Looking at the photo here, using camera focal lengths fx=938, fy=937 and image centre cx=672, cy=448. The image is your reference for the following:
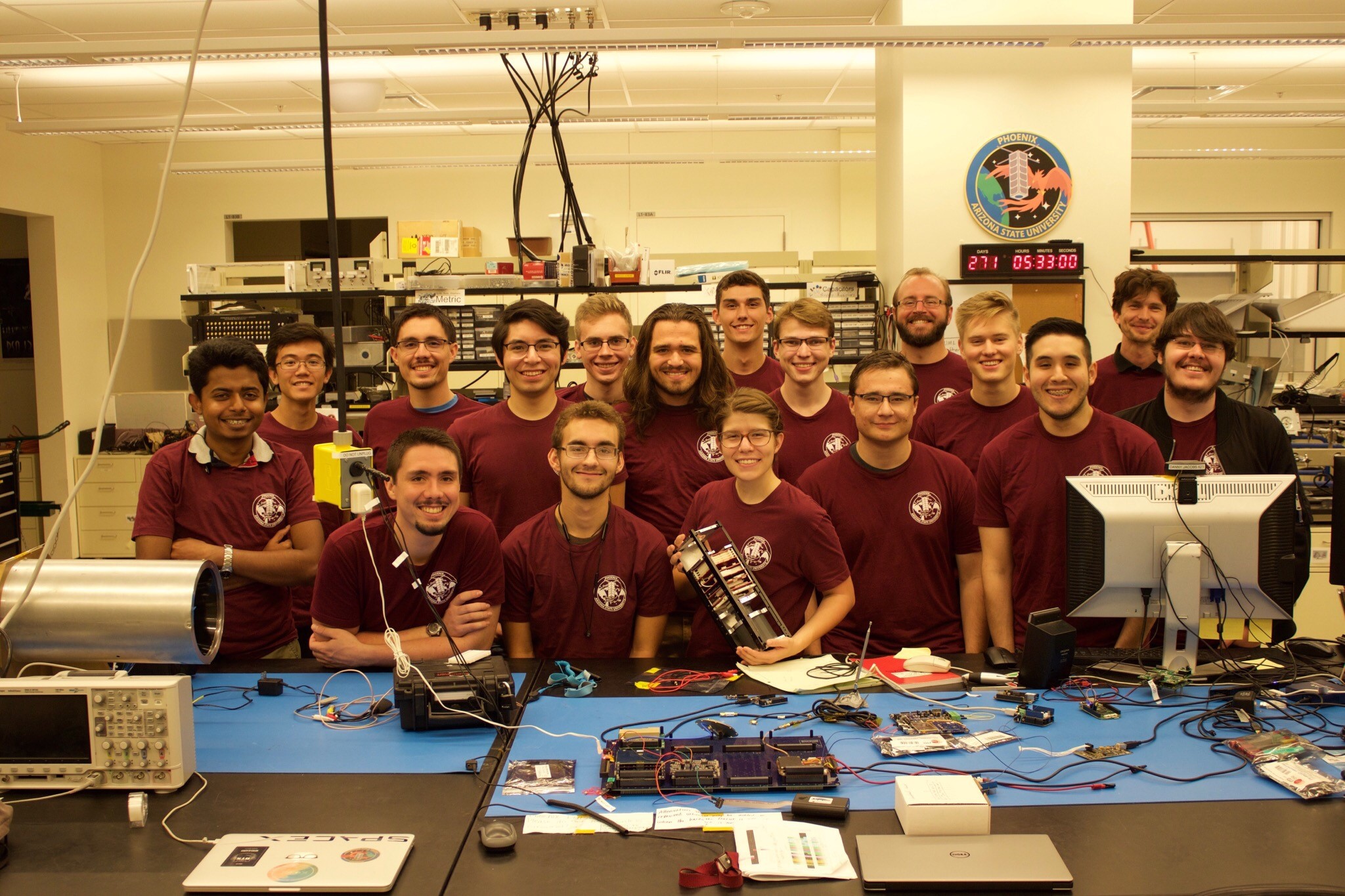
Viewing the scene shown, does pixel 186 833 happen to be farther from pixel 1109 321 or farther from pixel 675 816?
pixel 1109 321

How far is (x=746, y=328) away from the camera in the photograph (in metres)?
3.20

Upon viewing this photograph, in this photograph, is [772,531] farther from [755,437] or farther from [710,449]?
[710,449]

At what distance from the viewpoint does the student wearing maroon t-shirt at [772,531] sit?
2.39 m

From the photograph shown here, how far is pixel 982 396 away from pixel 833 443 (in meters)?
0.50

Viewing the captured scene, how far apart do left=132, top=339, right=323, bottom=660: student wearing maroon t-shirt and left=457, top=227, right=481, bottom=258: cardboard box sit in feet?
9.94

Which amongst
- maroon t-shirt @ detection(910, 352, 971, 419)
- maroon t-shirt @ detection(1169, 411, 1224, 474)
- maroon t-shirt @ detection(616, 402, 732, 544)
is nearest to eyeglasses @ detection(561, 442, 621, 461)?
maroon t-shirt @ detection(616, 402, 732, 544)

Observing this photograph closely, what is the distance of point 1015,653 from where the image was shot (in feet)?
7.70

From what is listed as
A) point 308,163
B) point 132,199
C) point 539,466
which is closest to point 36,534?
point 132,199

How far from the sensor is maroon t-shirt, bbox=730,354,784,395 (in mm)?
3227

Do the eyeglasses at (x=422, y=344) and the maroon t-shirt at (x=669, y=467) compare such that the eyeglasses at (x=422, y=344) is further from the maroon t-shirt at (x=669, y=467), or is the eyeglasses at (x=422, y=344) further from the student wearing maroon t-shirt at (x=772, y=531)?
the student wearing maroon t-shirt at (x=772, y=531)

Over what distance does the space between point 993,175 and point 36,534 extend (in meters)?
7.22

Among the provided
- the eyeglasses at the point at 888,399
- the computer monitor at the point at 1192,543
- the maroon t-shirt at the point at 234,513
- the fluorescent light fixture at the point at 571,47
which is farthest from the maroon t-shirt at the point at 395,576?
the fluorescent light fixture at the point at 571,47

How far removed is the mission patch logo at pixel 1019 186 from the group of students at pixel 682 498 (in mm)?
1933

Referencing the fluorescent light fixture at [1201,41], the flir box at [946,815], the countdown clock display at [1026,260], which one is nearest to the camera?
the flir box at [946,815]
